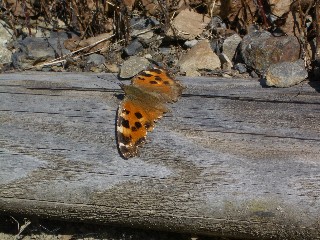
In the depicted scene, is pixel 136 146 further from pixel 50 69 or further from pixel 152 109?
pixel 50 69

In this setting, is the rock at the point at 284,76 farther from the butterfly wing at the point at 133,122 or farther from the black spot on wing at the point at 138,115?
the black spot on wing at the point at 138,115

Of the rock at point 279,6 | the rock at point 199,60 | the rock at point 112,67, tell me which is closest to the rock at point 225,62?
the rock at point 199,60

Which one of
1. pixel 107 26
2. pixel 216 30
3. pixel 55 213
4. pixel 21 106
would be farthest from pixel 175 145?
pixel 107 26

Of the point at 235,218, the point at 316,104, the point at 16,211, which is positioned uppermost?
the point at 316,104

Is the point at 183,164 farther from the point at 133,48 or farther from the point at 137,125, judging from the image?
the point at 133,48

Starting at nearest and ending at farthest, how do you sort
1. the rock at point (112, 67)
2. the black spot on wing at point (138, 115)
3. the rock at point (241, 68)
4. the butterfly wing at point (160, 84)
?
the black spot on wing at point (138, 115), the butterfly wing at point (160, 84), the rock at point (241, 68), the rock at point (112, 67)
